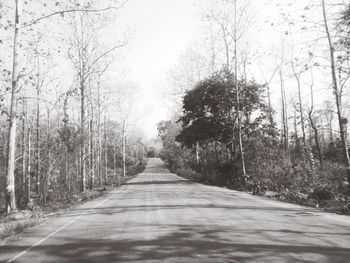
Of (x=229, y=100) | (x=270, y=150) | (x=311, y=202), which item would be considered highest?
(x=229, y=100)

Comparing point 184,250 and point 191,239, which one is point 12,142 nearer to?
point 191,239

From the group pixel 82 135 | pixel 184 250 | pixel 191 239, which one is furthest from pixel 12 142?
pixel 82 135

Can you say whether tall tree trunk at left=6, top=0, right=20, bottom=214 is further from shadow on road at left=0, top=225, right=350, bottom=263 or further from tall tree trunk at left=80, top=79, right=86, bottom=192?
tall tree trunk at left=80, top=79, right=86, bottom=192

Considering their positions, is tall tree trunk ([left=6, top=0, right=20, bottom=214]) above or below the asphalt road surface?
above

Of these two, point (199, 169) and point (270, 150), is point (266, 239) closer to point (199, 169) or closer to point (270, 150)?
point (270, 150)

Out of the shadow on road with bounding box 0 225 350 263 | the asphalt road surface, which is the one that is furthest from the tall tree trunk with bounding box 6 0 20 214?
the shadow on road with bounding box 0 225 350 263

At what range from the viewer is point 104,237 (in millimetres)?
8586

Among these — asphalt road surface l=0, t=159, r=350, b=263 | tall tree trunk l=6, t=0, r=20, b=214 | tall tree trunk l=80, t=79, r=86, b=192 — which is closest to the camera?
asphalt road surface l=0, t=159, r=350, b=263

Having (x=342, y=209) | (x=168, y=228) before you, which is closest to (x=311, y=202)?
(x=342, y=209)

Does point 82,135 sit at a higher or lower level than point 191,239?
higher

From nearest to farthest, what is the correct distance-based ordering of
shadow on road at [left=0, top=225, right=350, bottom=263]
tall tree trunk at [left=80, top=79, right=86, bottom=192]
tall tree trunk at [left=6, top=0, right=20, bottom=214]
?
shadow on road at [left=0, top=225, right=350, bottom=263]
tall tree trunk at [left=6, top=0, right=20, bottom=214]
tall tree trunk at [left=80, top=79, right=86, bottom=192]

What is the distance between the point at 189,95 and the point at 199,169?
13.6 m

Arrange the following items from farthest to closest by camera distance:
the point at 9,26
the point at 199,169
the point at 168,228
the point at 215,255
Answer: the point at 199,169, the point at 9,26, the point at 168,228, the point at 215,255

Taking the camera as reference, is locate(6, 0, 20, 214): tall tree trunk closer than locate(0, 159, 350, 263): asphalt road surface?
No
